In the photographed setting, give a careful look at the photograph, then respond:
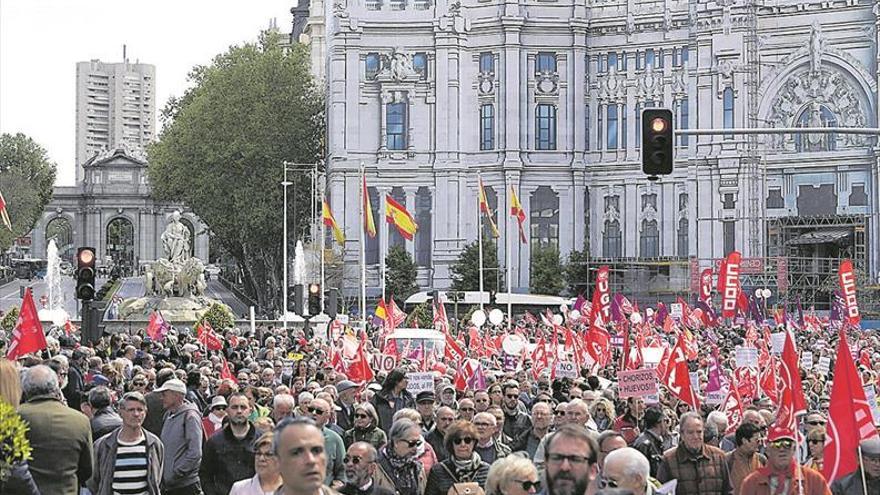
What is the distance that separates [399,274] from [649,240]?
1136cm

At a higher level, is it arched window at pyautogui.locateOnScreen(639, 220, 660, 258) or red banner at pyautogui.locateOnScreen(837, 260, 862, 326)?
arched window at pyautogui.locateOnScreen(639, 220, 660, 258)

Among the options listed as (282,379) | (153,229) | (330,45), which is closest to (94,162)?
(153,229)

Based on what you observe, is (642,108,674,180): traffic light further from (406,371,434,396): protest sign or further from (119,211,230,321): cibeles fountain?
(119,211,230,321): cibeles fountain

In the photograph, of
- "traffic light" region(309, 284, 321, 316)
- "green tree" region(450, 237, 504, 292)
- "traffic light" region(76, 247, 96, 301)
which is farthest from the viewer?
"green tree" region(450, 237, 504, 292)

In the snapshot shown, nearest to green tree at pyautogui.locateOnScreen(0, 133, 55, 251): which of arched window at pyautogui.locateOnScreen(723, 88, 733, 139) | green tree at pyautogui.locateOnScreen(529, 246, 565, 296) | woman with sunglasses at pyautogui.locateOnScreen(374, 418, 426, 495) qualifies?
green tree at pyautogui.locateOnScreen(529, 246, 565, 296)

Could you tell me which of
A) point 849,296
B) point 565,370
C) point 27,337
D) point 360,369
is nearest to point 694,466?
point 360,369

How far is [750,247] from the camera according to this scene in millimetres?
79312

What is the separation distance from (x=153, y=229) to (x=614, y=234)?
266 ft

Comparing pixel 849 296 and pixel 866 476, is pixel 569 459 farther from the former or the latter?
pixel 849 296

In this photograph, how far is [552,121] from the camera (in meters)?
85.9

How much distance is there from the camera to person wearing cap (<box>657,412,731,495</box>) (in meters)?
13.4

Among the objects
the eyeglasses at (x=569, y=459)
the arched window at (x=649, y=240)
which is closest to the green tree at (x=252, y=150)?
the arched window at (x=649, y=240)

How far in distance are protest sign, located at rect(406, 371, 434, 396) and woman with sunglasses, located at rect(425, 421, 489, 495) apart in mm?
6527

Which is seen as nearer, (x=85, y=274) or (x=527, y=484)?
(x=527, y=484)
